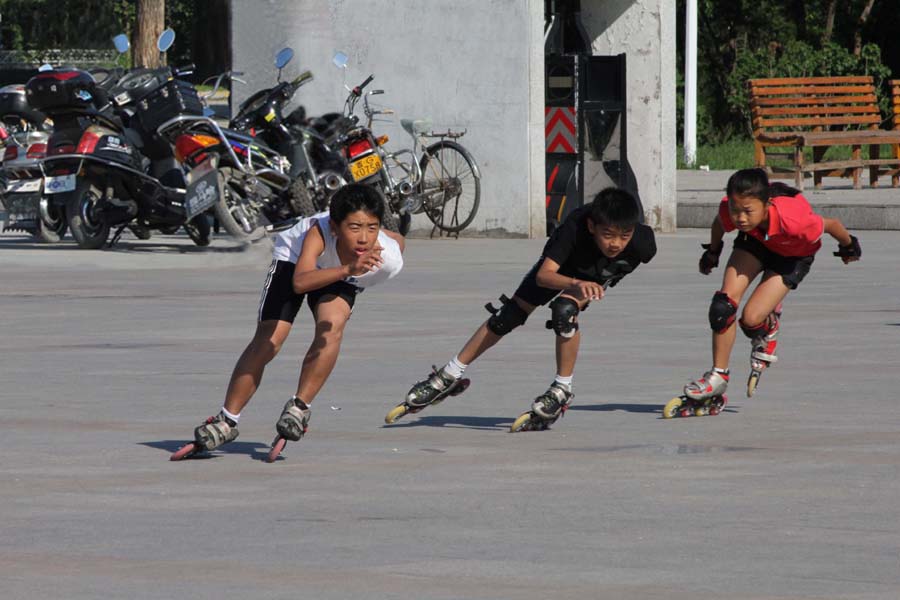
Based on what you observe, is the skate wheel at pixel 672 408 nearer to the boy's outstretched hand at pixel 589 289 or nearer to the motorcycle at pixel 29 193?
the boy's outstretched hand at pixel 589 289

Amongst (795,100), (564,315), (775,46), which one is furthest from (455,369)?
(775,46)

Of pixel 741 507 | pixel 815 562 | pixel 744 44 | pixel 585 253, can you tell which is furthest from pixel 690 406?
pixel 744 44

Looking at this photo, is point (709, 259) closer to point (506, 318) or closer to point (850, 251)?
point (850, 251)

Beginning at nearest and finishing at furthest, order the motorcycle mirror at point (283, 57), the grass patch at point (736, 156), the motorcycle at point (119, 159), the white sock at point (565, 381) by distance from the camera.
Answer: the white sock at point (565, 381)
the motorcycle at point (119, 159)
the motorcycle mirror at point (283, 57)
the grass patch at point (736, 156)

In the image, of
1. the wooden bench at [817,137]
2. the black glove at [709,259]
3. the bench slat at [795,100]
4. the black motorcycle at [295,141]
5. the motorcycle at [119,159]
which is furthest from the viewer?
the bench slat at [795,100]

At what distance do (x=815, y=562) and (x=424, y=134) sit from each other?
13169 mm

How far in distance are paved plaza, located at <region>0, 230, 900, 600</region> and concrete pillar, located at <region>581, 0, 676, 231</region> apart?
711 centimetres

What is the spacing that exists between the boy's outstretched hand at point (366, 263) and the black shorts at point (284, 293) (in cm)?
31

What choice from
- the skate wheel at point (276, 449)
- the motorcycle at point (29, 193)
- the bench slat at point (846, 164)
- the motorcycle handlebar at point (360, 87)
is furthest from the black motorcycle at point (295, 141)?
the skate wheel at point (276, 449)

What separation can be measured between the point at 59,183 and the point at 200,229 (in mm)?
1344

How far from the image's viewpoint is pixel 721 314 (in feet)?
28.2

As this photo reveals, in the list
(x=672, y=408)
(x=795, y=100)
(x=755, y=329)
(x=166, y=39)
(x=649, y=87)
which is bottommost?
(x=672, y=408)

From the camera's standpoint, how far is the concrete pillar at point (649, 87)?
20.0 metres

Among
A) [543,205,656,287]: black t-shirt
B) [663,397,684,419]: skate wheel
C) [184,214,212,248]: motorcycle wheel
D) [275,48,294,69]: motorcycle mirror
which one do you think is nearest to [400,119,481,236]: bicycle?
[275,48,294,69]: motorcycle mirror
